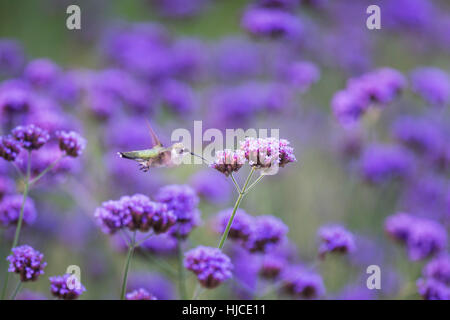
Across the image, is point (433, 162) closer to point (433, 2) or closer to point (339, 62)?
point (339, 62)

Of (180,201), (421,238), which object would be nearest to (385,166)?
(421,238)

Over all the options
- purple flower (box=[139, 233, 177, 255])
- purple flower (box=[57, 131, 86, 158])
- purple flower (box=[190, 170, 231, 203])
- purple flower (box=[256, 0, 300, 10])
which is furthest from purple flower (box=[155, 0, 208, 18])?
purple flower (box=[57, 131, 86, 158])

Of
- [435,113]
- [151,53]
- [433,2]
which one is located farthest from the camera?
[433,2]

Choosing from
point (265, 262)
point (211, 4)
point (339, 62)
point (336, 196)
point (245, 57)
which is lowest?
point (265, 262)

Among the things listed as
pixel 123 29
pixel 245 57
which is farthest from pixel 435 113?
pixel 123 29

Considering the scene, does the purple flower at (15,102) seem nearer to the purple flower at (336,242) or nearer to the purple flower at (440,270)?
the purple flower at (336,242)

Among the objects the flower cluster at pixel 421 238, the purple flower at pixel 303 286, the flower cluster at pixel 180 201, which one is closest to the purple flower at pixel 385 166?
the flower cluster at pixel 421 238

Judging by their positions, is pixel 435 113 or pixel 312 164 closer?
pixel 435 113
